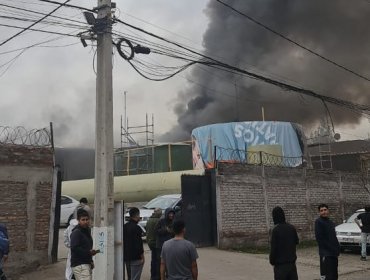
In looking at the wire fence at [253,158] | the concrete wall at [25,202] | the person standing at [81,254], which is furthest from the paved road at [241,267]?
the person standing at [81,254]

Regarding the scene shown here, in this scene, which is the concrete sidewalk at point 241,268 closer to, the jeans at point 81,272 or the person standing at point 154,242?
the person standing at point 154,242

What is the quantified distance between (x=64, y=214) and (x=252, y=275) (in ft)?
34.0

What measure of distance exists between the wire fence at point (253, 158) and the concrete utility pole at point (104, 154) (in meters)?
7.74

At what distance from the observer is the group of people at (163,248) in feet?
18.1

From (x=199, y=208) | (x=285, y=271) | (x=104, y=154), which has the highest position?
(x=104, y=154)

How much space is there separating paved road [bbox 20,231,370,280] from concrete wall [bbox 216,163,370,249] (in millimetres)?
1246

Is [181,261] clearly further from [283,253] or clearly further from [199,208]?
[199,208]

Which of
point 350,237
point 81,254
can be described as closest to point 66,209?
point 350,237

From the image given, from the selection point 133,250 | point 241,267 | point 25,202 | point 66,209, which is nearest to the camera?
point 133,250

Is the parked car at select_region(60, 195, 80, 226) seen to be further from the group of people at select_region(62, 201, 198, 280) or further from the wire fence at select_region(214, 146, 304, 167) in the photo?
the group of people at select_region(62, 201, 198, 280)

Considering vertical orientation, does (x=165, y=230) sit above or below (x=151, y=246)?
above

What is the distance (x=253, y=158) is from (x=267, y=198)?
2234 mm

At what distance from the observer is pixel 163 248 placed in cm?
572

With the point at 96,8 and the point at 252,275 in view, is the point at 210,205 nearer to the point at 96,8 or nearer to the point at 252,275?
the point at 252,275
